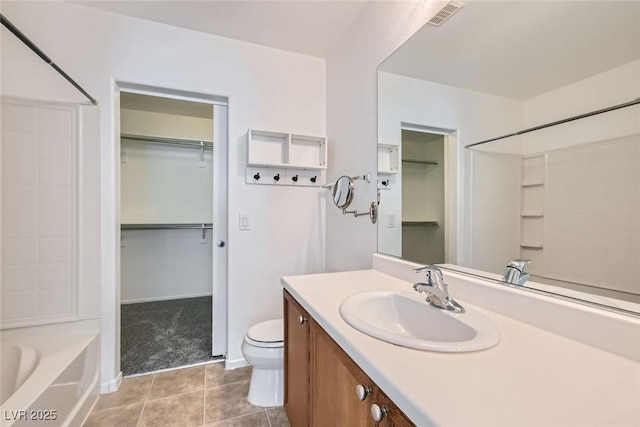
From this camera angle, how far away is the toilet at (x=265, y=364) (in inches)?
60.1

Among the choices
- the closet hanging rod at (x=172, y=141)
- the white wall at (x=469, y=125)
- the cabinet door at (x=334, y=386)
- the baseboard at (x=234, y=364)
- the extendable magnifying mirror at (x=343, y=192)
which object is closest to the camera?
the cabinet door at (x=334, y=386)

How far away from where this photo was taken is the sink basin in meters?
0.65

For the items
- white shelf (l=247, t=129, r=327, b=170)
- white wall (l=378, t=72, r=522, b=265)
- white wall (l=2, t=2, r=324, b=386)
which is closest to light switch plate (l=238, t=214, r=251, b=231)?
white wall (l=2, t=2, r=324, b=386)

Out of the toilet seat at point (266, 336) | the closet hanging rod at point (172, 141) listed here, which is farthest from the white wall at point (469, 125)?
the closet hanging rod at point (172, 141)

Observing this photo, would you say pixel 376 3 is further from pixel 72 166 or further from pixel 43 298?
pixel 43 298

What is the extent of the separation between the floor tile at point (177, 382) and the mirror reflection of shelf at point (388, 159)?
70.0 inches

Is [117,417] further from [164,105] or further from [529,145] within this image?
[164,105]

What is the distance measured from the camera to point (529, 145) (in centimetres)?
87

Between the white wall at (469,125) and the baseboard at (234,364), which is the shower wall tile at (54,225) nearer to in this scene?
the baseboard at (234,364)

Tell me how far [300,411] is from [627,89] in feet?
4.90

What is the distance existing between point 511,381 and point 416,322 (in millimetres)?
467

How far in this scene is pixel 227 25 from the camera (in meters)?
1.84

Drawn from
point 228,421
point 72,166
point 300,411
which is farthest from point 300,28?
point 228,421

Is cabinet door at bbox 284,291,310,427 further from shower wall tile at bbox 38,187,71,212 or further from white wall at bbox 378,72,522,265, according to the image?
shower wall tile at bbox 38,187,71,212
